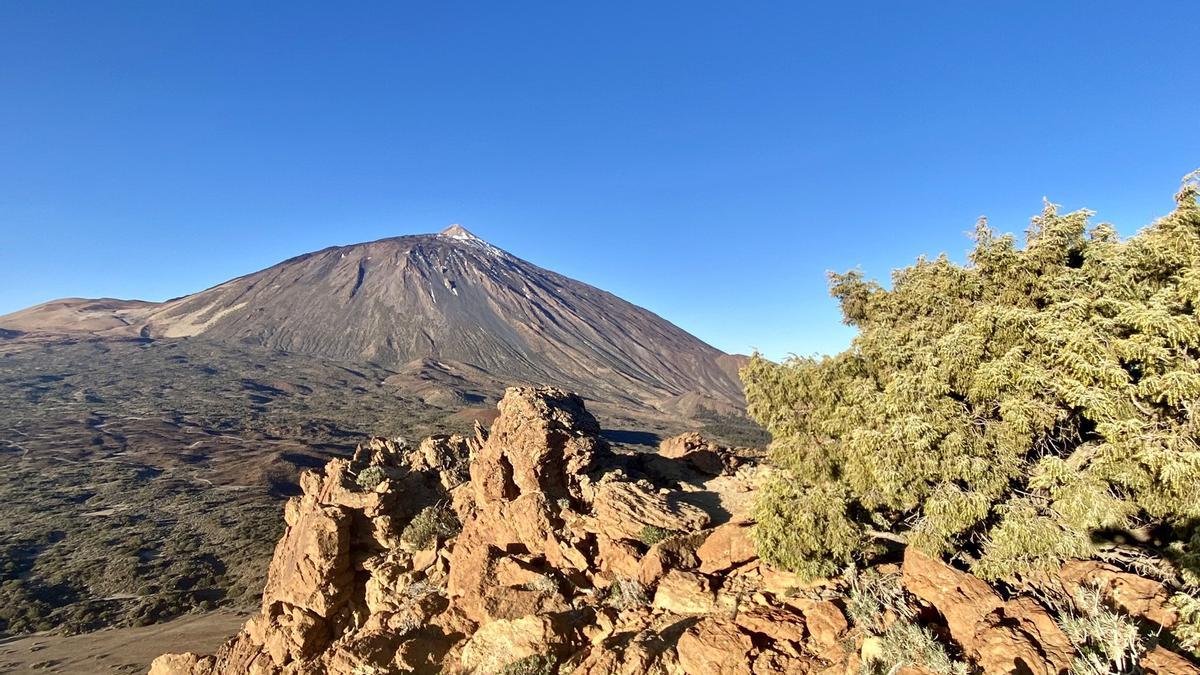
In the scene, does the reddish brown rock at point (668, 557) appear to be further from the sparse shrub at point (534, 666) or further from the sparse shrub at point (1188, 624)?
the sparse shrub at point (1188, 624)

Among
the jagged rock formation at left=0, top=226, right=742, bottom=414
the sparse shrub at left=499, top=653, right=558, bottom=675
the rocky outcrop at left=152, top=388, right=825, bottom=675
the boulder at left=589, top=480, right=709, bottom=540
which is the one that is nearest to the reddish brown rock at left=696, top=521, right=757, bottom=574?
the rocky outcrop at left=152, top=388, right=825, bottom=675

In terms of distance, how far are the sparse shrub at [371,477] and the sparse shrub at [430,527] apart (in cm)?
149

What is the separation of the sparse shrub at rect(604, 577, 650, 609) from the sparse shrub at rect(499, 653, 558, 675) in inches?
66.3

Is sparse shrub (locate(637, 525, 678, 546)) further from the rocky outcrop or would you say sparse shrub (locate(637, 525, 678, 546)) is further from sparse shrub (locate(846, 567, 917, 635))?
sparse shrub (locate(846, 567, 917, 635))

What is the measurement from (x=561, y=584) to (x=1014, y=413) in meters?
7.18

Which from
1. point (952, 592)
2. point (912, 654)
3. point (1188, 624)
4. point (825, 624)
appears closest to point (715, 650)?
point (825, 624)

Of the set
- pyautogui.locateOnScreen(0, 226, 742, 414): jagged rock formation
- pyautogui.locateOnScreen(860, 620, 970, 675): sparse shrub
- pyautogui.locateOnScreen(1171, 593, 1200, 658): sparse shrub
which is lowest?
pyautogui.locateOnScreen(860, 620, 970, 675): sparse shrub

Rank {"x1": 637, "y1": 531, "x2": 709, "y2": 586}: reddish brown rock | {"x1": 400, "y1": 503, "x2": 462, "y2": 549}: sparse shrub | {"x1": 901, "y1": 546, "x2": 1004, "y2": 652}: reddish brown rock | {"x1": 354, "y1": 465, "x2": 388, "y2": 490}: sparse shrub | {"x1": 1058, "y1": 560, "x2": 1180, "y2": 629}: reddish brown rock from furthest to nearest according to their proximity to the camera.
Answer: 1. {"x1": 354, "y1": 465, "x2": 388, "y2": 490}: sparse shrub
2. {"x1": 400, "y1": 503, "x2": 462, "y2": 549}: sparse shrub
3. {"x1": 637, "y1": 531, "x2": 709, "y2": 586}: reddish brown rock
4. {"x1": 901, "y1": 546, "x2": 1004, "y2": 652}: reddish brown rock
5. {"x1": 1058, "y1": 560, "x2": 1180, "y2": 629}: reddish brown rock

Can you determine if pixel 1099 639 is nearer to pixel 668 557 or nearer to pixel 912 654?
pixel 912 654

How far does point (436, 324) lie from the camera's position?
442ft

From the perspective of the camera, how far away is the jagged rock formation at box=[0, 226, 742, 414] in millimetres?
117000

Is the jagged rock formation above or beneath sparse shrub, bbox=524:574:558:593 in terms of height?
above

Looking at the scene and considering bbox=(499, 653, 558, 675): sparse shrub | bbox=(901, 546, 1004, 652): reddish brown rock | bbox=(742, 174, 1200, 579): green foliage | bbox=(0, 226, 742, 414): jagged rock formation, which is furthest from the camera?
bbox=(0, 226, 742, 414): jagged rock formation

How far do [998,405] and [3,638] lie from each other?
32.8 m
